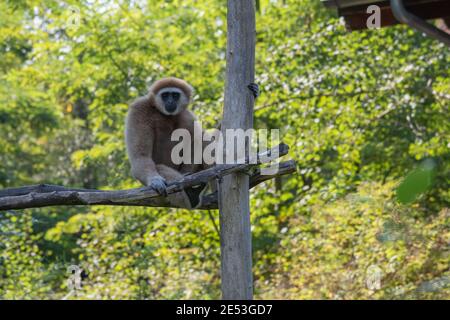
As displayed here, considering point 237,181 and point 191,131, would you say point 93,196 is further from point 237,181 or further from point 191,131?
point 191,131

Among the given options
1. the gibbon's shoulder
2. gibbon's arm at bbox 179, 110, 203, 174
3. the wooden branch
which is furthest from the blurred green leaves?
the gibbon's shoulder

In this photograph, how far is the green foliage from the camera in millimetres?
8891

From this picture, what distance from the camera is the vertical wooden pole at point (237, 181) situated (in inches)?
160

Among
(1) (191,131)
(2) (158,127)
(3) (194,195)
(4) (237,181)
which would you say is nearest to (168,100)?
(2) (158,127)

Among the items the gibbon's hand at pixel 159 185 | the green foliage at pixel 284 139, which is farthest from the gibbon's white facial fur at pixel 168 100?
the green foliage at pixel 284 139

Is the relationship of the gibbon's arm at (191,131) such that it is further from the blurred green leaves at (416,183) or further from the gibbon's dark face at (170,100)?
the blurred green leaves at (416,183)

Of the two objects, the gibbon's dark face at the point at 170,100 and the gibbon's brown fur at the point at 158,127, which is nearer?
the gibbon's brown fur at the point at 158,127

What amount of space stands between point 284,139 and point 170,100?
4084mm

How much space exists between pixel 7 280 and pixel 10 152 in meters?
6.59

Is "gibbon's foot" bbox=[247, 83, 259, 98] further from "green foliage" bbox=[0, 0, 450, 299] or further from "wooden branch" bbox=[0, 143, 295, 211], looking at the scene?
"green foliage" bbox=[0, 0, 450, 299]

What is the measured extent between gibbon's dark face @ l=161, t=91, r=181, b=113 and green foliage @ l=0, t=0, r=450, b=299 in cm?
342

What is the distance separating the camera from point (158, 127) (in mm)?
5508

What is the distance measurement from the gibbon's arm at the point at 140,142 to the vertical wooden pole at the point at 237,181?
75cm
